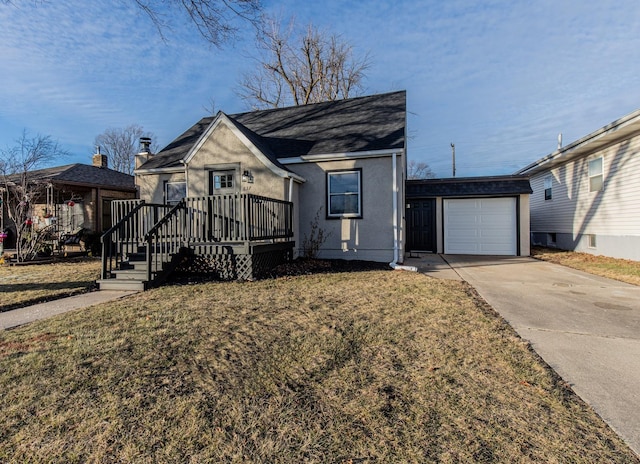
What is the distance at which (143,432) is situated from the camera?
76.0 inches

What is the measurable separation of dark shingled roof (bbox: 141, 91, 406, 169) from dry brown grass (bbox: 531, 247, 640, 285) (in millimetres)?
6002

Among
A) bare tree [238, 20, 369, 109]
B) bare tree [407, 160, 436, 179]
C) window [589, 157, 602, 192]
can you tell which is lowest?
window [589, 157, 602, 192]

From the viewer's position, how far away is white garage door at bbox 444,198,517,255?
40.6 ft

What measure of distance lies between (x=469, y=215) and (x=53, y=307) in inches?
513

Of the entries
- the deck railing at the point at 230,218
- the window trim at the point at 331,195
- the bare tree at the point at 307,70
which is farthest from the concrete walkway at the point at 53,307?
the bare tree at the point at 307,70

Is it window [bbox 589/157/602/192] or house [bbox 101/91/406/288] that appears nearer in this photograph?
house [bbox 101/91/406/288]

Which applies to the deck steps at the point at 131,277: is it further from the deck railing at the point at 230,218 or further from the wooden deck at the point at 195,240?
the deck railing at the point at 230,218

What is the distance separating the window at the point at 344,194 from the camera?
9.75 meters

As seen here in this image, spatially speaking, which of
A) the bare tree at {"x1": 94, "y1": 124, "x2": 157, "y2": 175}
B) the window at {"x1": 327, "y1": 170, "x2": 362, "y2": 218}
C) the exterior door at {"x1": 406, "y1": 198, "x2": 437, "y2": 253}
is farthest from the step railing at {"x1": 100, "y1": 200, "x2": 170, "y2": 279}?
the bare tree at {"x1": 94, "y1": 124, "x2": 157, "y2": 175}

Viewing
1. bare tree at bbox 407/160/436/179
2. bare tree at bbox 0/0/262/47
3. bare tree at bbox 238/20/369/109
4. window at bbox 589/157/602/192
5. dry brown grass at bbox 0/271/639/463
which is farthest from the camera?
bare tree at bbox 407/160/436/179

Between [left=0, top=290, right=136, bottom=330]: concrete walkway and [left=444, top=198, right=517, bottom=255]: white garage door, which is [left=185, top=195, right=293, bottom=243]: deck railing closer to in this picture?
[left=0, top=290, right=136, bottom=330]: concrete walkway

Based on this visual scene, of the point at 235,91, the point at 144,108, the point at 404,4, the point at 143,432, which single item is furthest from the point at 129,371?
the point at 235,91

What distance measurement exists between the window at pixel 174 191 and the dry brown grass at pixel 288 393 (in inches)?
284

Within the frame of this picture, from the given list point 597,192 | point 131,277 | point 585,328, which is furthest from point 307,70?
point 585,328
